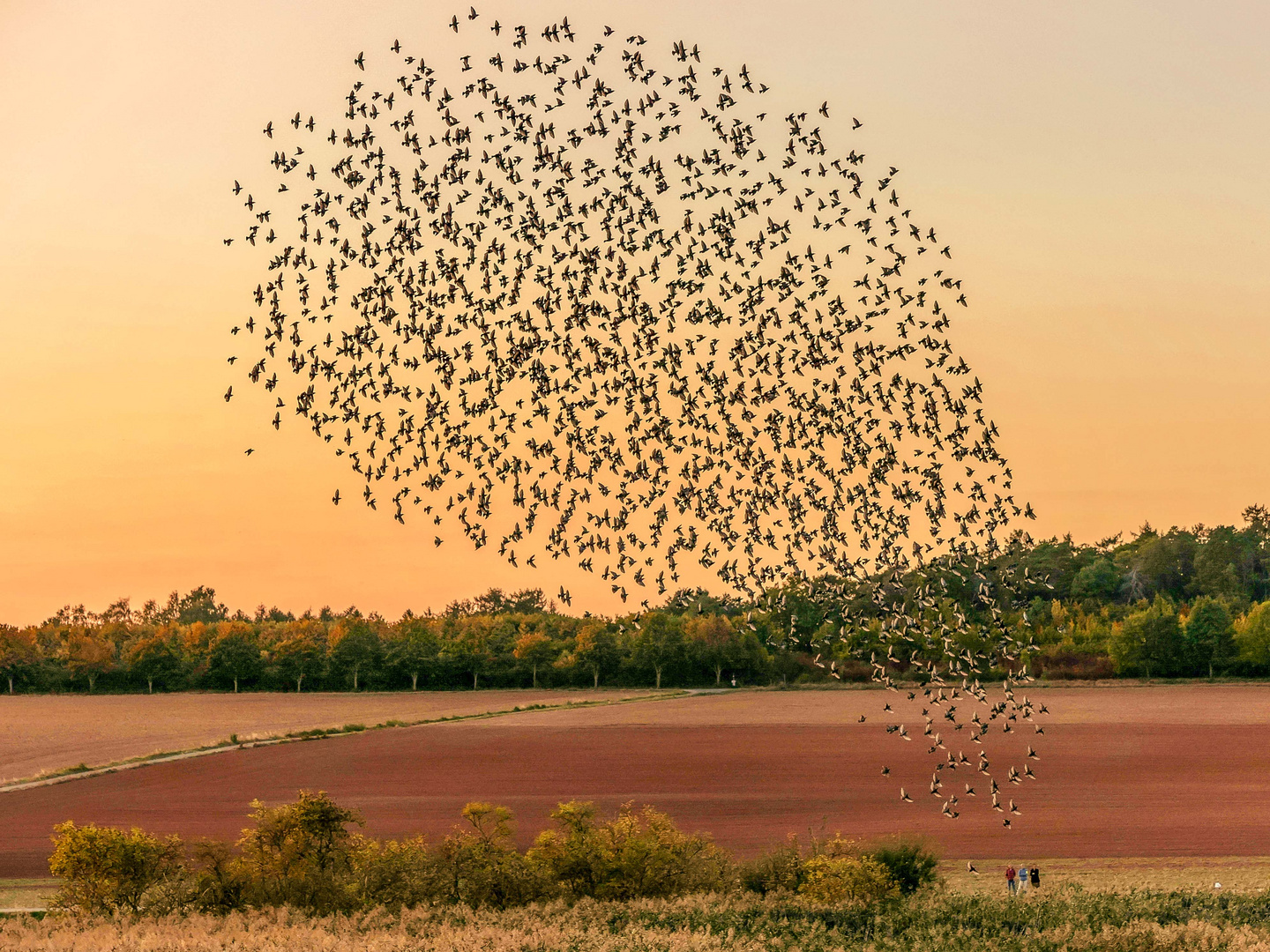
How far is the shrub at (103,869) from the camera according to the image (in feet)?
106

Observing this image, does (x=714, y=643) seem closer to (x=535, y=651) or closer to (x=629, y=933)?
(x=535, y=651)

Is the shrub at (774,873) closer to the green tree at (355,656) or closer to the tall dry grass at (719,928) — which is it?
the tall dry grass at (719,928)

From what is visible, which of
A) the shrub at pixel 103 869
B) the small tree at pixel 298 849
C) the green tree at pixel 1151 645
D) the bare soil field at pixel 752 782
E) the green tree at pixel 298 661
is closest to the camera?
the shrub at pixel 103 869

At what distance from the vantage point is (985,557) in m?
29.4

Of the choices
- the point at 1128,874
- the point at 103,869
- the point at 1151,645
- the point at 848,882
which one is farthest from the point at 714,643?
the point at 103,869

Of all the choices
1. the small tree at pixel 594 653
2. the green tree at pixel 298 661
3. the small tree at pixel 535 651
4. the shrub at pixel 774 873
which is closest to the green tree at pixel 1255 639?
the small tree at pixel 594 653

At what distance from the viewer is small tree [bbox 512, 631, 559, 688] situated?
607 ft

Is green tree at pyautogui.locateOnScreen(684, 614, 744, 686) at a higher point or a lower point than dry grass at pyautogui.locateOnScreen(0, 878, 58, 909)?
higher

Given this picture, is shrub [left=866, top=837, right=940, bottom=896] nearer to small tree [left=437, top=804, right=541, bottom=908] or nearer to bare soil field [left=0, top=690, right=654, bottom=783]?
small tree [left=437, top=804, right=541, bottom=908]

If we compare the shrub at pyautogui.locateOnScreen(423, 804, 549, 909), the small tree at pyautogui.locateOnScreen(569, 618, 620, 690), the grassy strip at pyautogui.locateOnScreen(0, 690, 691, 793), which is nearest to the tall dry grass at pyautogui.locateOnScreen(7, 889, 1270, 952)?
the shrub at pyautogui.locateOnScreen(423, 804, 549, 909)

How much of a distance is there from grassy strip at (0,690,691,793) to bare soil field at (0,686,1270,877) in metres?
2.26

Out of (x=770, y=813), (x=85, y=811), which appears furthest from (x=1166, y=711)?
(x=85, y=811)

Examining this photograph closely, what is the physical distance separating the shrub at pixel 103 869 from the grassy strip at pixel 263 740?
46639mm

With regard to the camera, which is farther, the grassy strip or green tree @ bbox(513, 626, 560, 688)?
green tree @ bbox(513, 626, 560, 688)
